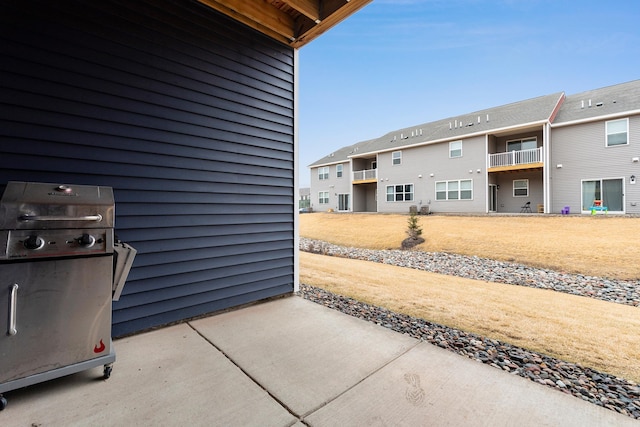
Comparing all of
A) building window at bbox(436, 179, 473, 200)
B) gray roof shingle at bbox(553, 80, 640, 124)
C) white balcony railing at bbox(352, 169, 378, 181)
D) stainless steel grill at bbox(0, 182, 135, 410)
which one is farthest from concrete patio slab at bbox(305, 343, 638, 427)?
white balcony railing at bbox(352, 169, 378, 181)

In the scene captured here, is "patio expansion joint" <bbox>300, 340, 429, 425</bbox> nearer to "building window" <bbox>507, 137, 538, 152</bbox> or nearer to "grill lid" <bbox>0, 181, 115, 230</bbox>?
"grill lid" <bbox>0, 181, 115, 230</bbox>

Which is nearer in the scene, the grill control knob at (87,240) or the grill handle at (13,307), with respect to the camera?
the grill handle at (13,307)

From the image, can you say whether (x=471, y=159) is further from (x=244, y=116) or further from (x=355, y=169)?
(x=244, y=116)

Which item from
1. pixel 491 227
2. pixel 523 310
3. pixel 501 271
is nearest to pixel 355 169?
pixel 491 227

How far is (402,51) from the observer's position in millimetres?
13219

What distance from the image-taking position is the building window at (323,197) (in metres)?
22.4

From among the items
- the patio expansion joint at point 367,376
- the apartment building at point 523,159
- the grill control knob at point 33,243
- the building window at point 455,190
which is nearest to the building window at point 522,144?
the apartment building at point 523,159

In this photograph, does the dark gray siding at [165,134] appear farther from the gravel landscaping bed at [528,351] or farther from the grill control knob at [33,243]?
the gravel landscaping bed at [528,351]

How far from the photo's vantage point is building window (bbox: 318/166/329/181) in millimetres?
22372

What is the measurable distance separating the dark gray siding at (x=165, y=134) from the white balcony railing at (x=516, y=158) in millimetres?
13476

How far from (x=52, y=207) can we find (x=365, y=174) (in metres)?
18.6

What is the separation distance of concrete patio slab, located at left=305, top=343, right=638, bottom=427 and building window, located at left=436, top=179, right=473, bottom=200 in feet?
46.3

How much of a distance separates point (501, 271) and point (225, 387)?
6.96m

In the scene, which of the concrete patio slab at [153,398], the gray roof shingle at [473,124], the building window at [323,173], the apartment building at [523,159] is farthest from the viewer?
the building window at [323,173]
